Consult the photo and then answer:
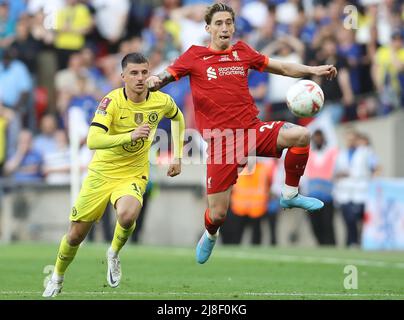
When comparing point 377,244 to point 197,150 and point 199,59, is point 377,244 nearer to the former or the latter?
point 197,150

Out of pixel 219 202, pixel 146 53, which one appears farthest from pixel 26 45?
pixel 219 202

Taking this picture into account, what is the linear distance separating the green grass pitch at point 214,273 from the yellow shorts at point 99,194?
2.80 feet

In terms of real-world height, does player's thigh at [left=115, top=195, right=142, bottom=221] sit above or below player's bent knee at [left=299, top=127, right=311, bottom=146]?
below

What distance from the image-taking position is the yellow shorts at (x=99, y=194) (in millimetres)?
10977

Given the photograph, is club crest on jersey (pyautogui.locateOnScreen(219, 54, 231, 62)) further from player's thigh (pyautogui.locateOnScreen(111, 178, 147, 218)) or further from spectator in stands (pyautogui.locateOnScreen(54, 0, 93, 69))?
spectator in stands (pyautogui.locateOnScreen(54, 0, 93, 69))

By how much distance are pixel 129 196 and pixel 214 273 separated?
3.70m

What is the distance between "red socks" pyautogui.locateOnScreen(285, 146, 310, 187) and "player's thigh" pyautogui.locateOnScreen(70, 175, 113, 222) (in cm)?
202

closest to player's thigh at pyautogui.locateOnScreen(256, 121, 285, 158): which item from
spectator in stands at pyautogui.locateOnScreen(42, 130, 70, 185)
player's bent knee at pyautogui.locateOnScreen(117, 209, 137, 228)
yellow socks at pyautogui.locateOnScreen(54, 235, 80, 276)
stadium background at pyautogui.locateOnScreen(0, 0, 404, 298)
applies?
player's bent knee at pyautogui.locateOnScreen(117, 209, 137, 228)

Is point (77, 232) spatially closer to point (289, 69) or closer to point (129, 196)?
point (129, 196)

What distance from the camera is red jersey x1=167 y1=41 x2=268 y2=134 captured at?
462 inches

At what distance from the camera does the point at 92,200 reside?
434 inches
